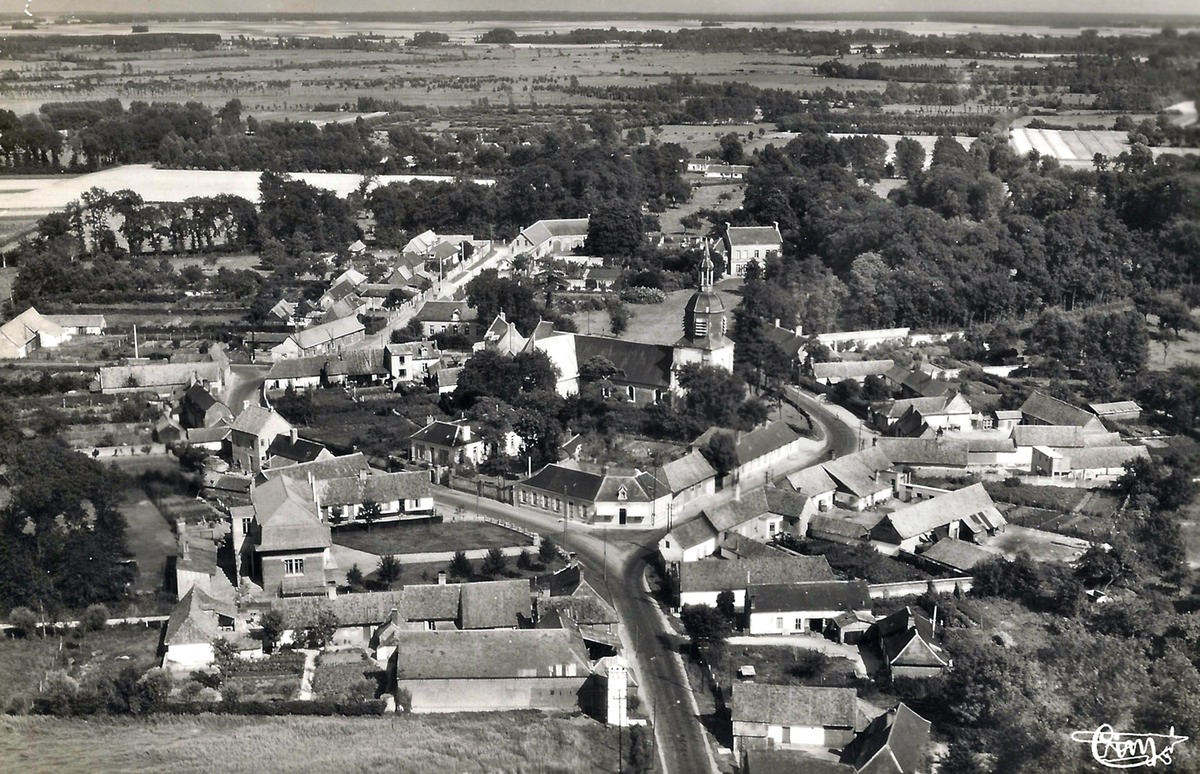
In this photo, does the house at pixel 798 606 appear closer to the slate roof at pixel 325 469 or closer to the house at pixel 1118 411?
the slate roof at pixel 325 469

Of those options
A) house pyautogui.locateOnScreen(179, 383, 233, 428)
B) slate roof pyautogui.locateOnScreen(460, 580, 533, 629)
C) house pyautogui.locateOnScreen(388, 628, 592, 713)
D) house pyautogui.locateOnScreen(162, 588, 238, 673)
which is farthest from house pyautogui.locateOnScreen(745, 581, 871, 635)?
house pyautogui.locateOnScreen(179, 383, 233, 428)

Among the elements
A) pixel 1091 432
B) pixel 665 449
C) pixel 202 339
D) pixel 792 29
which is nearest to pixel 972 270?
pixel 1091 432

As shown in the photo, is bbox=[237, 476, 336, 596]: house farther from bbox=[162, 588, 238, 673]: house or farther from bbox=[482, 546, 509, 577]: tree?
bbox=[482, 546, 509, 577]: tree

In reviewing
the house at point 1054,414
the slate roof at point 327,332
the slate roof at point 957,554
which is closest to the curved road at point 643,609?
the house at point 1054,414

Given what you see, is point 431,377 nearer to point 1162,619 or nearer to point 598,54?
point 1162,619

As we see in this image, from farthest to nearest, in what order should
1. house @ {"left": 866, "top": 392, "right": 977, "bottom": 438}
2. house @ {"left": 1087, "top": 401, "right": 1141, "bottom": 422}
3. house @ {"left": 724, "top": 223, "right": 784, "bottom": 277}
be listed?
house @ {"left": 724, "top": 223, "right": 784, "bottom": 277}, house @ {"left": 1087, "top": 401, "right": 1141, "bottom": 422}, house @ {"left": 866, "top": 392, "right": 977, "bottom": 438}

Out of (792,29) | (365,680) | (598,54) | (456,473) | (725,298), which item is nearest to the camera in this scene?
(365,680)
